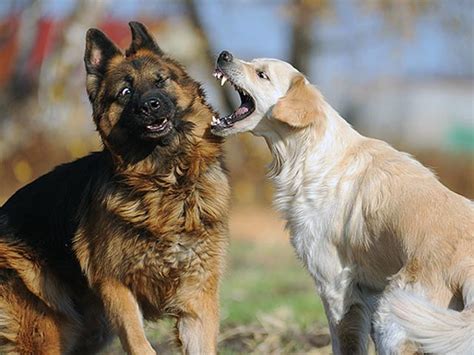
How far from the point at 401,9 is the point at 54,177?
11.9m

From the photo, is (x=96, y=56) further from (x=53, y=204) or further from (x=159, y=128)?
(x=53, y=204)

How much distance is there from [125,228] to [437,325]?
2218 millimetres

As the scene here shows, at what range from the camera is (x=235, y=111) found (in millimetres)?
6523

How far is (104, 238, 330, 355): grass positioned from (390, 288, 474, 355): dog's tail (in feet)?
6.49

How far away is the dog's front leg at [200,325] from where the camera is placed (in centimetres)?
619

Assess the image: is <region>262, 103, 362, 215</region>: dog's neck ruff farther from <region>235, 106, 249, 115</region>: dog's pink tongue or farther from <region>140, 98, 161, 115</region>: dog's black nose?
<region>140, 98, 161, 115</region>: dog's black nose

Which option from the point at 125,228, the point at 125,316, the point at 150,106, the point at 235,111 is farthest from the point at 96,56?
the point at 125,316

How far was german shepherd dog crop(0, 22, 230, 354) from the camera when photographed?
20.0ft

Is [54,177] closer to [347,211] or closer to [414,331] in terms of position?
[347,211]

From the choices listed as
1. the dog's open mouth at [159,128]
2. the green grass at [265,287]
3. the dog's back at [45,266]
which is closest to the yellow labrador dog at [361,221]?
the dog's open mouth at [159,128]

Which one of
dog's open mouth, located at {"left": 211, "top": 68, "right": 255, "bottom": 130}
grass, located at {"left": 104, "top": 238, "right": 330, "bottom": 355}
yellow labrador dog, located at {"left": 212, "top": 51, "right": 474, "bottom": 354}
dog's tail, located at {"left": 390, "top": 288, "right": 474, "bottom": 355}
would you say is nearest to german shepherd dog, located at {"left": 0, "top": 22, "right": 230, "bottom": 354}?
dog's open mouth, located at {"left": 211, "top": 68, "right": 255, "bottom": 130}

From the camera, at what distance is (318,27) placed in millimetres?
20125

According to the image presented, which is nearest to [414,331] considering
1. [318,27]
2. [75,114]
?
[75,114]

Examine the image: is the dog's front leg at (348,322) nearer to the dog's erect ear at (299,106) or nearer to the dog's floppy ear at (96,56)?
the dog's erect ear at (299,106)
